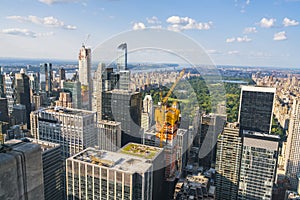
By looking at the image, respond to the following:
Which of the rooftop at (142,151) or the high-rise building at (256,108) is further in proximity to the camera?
the high-rise building at (256,108)

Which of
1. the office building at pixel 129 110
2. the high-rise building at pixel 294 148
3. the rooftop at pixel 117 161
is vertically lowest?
the high-rise building at pixel 294 148

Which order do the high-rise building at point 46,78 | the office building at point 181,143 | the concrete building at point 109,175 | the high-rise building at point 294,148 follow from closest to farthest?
the concrete building at point 109,175 < the office building at point 181,143 < the high-rise building at point 294,148 < the high-rise building at point 46,78

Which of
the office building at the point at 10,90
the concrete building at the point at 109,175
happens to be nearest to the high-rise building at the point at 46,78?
the office building at the point at 10,90

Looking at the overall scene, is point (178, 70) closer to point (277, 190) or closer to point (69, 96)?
point (277, 190)

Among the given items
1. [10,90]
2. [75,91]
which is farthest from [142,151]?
[10,90]

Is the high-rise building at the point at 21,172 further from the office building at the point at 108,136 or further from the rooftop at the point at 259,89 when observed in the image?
the rooftop at the point at 259,89

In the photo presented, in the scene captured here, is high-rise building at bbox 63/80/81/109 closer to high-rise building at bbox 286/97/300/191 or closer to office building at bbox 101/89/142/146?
office building at bbox 101/89/142/146

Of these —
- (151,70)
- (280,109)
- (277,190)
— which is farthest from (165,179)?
(280,109)
